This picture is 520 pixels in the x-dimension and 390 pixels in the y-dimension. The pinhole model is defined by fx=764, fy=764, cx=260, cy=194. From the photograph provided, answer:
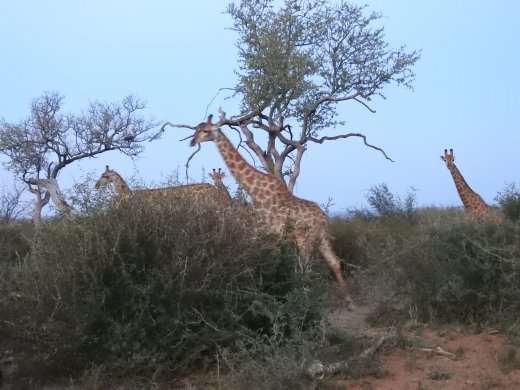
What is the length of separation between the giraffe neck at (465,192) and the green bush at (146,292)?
317 inches

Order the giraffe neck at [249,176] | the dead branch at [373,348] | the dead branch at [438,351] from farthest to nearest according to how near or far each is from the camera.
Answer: the giraffe neck at [249,176] → the dead branch at [438,351] → the dead branch at [373,348]

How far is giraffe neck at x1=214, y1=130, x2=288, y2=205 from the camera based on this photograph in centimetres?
1053

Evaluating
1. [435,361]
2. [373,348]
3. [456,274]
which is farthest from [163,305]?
[456,274]

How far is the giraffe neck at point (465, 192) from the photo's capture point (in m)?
14.2

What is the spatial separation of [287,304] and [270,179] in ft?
13.4

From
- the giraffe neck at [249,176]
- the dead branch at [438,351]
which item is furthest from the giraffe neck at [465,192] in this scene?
the dead branch at [438,351]

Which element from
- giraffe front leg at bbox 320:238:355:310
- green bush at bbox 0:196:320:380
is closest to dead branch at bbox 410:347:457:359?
green bush at bbox 0:196:320:380

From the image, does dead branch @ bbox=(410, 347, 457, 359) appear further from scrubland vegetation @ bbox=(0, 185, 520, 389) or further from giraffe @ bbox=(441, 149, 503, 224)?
giraffe @ bbox=(441, 149, 503, 224)

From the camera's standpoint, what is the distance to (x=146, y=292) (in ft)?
21.0

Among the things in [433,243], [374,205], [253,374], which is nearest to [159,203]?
[253,374]

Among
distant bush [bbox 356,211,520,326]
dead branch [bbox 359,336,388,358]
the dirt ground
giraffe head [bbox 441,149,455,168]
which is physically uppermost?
giraffe head [bbox 441,149,455,168]

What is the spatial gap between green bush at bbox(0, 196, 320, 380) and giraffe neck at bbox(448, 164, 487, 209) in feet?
26.4

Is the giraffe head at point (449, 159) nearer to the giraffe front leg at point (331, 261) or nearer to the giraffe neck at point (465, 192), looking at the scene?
the giraffe neck at point (465, 192)

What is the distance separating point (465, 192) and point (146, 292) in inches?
371
